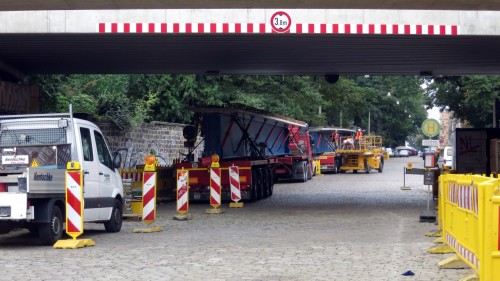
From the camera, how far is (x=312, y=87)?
4925 cm

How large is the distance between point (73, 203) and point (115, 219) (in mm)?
2534

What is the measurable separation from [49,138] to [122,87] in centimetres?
2614

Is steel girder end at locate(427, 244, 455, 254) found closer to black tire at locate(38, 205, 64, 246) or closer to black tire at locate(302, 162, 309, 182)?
black tire at locate(38, 205, 64, 246)

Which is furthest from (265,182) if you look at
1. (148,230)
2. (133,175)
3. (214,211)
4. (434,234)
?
(434,234)

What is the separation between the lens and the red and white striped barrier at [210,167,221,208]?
21203 millimetres

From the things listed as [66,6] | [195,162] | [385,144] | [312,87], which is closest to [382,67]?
[195,162]

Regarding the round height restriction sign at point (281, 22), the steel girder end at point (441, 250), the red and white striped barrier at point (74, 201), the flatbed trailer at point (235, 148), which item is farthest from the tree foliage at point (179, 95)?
the steel girder end at point (441, 250)

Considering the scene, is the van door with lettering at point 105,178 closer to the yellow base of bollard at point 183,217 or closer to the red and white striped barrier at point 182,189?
the red and white striped barrier at point 182,189

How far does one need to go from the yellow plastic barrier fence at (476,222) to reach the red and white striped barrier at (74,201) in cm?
553

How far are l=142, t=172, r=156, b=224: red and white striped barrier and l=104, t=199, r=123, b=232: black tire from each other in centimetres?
51

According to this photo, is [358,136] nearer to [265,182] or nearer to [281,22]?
[265,182]

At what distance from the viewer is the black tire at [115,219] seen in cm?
1595

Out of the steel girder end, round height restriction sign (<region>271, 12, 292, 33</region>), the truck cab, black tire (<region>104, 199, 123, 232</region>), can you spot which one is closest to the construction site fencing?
Answer: black tire (<region>104, 199, 123, 232</region>)

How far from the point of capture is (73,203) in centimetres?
1363
